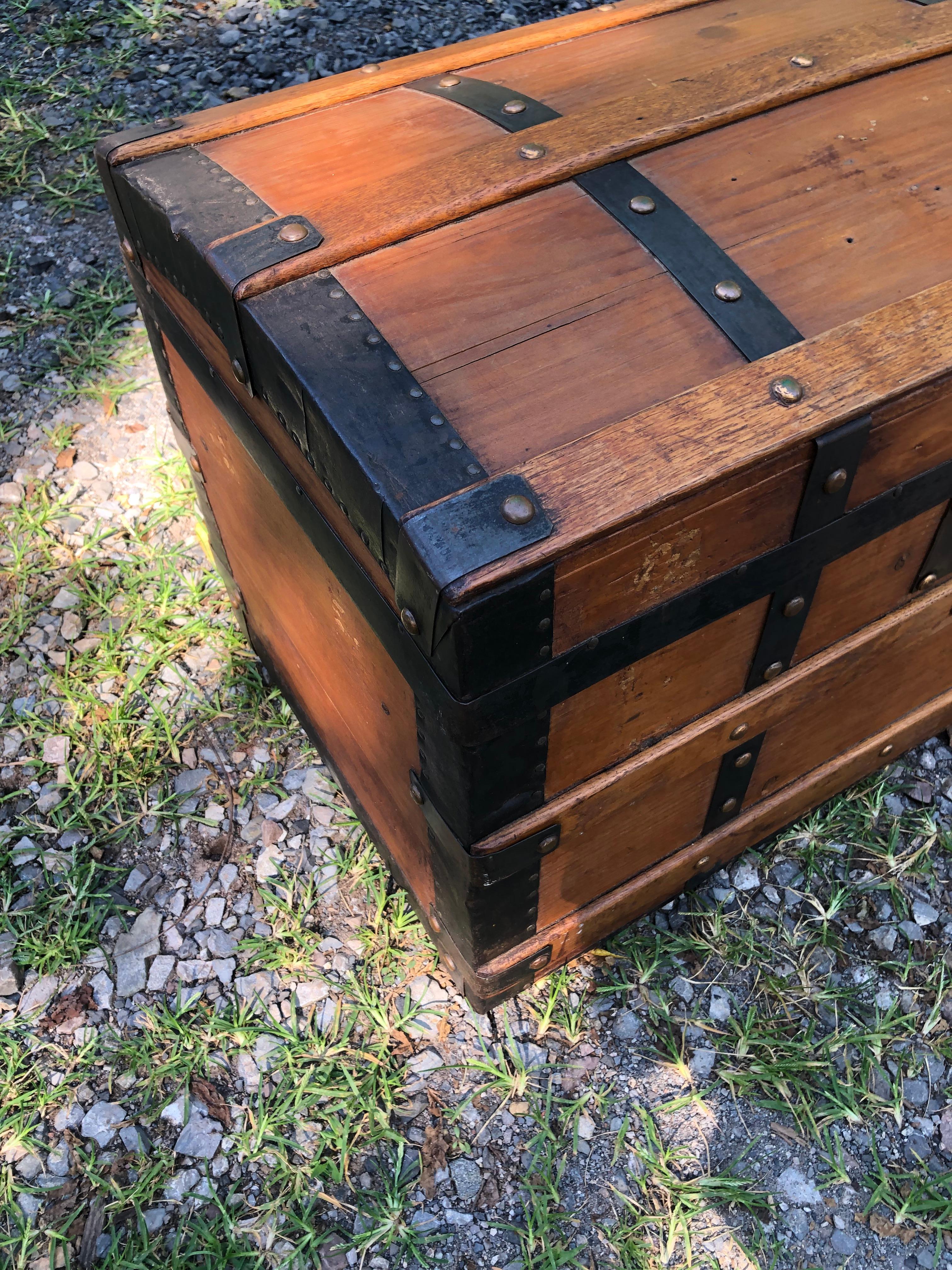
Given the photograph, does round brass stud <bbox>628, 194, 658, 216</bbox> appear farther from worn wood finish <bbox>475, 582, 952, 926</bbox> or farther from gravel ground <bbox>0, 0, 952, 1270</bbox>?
gravel ground <bbox>0, 0, 952, 1270</bbox>

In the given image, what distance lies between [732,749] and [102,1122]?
3.83ft

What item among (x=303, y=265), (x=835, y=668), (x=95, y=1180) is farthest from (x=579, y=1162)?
(x=303, y=265)

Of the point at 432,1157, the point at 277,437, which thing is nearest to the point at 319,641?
the point at 277,437

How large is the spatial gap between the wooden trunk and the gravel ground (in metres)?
0.20

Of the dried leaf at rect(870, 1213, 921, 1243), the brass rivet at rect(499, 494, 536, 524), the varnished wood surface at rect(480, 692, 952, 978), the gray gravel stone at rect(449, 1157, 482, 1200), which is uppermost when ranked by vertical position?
the brass rivet at rect(499, 494, 536, 524)

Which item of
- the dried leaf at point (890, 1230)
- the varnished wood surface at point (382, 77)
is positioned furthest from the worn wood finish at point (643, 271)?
the dried leaf at point (890, 1230)

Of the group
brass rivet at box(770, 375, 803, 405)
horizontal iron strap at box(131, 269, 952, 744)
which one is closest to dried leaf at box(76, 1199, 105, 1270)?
horizontal iron strap at box(131, 269, 952, 744)

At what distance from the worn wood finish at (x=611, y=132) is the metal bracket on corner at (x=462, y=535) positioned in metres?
0.42

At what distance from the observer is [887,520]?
52.6 inches

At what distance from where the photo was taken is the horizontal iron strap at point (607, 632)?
3.67 feet

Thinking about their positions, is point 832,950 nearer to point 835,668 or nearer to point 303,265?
point 835,668

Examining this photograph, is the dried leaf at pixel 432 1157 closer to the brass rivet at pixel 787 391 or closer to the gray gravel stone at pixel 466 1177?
the gray gravel stone at pixel 466 1177

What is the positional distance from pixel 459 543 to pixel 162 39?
3413 millimetres

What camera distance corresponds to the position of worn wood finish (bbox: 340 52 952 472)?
115 centimetres
